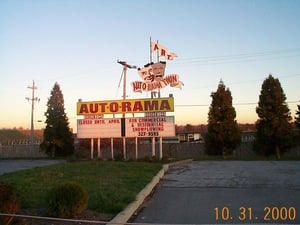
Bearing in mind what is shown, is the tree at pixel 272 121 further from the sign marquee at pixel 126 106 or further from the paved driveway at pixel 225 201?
the paved driveway at pixel 225 201

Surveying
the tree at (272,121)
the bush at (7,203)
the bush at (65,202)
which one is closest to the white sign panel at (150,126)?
the tree at (272,121)

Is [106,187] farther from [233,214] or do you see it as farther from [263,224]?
[263,224]

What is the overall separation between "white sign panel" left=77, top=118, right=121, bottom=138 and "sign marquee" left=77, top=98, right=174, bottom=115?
64cm

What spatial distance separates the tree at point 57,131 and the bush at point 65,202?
29.3m

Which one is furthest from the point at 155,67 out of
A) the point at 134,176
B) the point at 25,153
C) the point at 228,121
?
the point at 25,153

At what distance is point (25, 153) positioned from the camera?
4159 cm

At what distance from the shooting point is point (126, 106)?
71.3 feet

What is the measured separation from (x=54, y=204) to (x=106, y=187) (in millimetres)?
3543

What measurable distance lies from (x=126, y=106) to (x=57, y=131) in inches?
635

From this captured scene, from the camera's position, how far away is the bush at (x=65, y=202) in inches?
246

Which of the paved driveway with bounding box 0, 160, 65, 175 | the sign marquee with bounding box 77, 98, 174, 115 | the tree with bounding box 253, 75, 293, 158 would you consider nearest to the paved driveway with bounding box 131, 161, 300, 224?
the sign marquee with bounding box 77, 98, 174, 115

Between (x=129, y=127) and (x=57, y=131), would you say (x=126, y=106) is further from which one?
(x=57, y=131)

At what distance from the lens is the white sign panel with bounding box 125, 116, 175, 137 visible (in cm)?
2080
